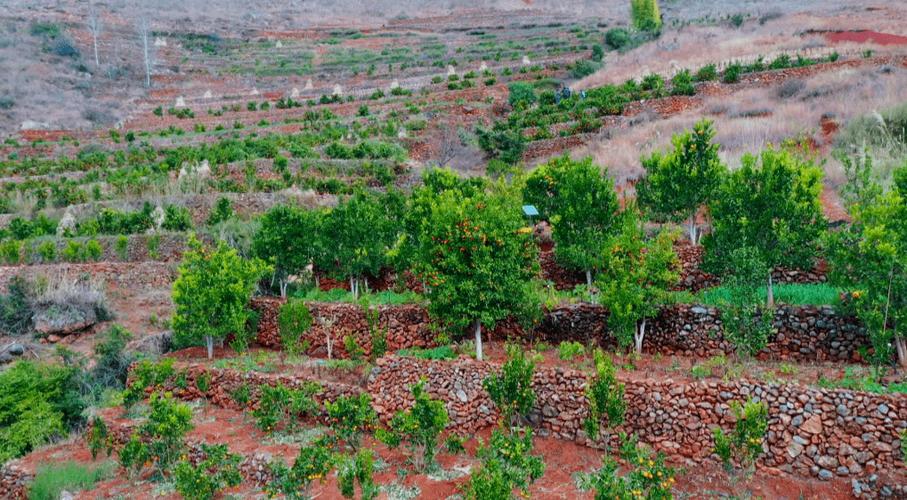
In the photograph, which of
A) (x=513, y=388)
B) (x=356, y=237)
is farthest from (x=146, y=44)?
(x=513, y=388)

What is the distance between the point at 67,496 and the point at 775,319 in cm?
1280

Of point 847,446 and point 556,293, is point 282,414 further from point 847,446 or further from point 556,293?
point 847,446

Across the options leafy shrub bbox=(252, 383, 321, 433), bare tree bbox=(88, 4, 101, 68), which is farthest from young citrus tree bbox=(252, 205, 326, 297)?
bare tree bbox=(88, 4, 101, 68)

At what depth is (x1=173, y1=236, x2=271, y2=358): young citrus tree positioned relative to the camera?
16000 millimetres

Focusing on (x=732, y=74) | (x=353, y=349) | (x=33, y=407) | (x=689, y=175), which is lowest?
(x=33, y=407)

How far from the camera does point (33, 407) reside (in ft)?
48.4

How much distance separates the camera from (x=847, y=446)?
937cm

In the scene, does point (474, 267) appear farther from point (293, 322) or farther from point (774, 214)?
point (774, 214)

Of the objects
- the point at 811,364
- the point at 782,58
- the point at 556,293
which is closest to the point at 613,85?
the point at 782,58

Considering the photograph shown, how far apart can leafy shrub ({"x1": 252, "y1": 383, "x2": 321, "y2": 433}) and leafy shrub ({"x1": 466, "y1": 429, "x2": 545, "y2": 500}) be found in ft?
12.5

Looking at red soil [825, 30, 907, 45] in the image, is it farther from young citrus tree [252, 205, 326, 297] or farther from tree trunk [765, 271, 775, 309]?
young citrus tree [252, 205, 326, 297]

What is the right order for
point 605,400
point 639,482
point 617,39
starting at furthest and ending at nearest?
point 617,39 → point 605,400 → point 639,482

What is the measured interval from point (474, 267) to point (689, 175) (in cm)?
624

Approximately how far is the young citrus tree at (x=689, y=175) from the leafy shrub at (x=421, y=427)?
837 centimetres
